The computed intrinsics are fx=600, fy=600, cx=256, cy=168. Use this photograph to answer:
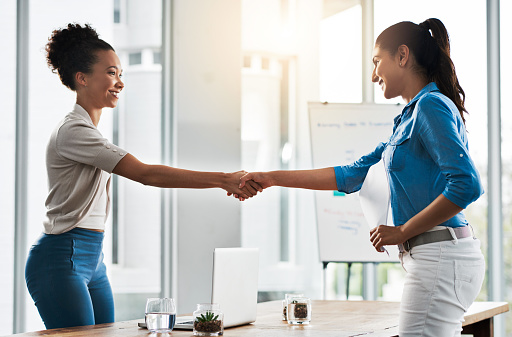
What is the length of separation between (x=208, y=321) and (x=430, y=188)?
0.69 m

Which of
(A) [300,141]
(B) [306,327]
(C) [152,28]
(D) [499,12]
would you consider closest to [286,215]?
(A) [300,141]

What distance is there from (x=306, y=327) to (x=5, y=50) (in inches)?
111

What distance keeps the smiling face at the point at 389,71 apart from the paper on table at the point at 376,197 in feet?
0.72

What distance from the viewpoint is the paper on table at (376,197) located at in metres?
1.73

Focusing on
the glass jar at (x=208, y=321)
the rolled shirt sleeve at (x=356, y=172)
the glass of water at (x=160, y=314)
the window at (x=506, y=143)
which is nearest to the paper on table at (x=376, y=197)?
the rolled shirt sleeve at (x=356, y=172)

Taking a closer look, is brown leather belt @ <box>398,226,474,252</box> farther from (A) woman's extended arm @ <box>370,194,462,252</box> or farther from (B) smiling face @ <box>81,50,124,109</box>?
(B) smiling face @ <box>81,50,124,109</box>

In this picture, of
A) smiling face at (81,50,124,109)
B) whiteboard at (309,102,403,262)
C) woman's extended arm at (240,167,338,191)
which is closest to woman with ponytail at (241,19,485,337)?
woman's extended arm at (240,167,338,191)

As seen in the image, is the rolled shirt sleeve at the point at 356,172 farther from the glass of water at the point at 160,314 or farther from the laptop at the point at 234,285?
the glass of water at the point at 160,314

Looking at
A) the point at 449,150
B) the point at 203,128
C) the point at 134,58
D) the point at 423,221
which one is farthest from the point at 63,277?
the point at 134,58

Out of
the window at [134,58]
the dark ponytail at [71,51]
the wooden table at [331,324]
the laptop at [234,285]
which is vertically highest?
the window at [134,58]

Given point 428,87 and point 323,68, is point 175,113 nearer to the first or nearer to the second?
point 323,68

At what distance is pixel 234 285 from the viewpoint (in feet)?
5.94

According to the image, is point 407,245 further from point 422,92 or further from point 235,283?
point 235,283

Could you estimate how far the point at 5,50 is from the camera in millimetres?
3734
